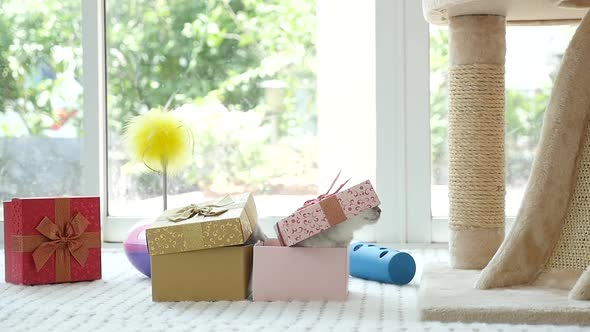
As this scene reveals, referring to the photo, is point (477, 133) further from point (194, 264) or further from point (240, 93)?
point (240, 93)

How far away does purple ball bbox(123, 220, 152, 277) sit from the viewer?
188 cm

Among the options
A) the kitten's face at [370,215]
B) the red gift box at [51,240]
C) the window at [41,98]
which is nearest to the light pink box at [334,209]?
the kitten's face at [370,215]

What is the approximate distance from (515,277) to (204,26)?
134 centimetres

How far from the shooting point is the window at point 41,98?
2613 mm

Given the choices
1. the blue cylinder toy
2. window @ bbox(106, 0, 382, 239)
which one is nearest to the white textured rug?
the blue cylinder toy

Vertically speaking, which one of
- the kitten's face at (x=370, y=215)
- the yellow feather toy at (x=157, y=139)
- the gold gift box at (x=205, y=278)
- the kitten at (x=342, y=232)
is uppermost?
the yellow feather toy at (x=157, y=139)

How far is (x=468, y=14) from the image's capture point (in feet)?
6.19

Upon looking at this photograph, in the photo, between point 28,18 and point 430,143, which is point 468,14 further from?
point 28,18

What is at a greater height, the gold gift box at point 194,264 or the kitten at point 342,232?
the kitten at point 342,232

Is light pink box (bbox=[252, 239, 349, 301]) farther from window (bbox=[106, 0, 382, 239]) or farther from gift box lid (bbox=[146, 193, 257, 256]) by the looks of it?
window (bbox=[106, 0, 382, 239])

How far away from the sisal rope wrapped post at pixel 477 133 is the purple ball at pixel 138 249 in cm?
66

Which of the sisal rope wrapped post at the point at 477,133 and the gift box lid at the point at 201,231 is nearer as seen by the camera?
the gift box lid at the point at 201,231

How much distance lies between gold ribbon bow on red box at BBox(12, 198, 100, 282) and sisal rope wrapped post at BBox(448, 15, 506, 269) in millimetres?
794

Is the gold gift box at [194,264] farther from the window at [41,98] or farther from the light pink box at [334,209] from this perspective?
the window at [41,98]
